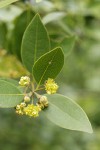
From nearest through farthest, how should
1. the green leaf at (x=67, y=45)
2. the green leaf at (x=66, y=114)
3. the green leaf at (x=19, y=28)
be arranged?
the green leaf at (x=66, y=114) < the green leaf at (x=67, y=45) < the green leaf at (x=19, y=28)

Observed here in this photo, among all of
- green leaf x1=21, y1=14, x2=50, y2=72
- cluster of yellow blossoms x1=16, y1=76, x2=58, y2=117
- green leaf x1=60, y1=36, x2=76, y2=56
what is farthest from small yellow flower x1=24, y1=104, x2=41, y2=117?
green leaf x1=60, y1=36, x2=76, y2=56

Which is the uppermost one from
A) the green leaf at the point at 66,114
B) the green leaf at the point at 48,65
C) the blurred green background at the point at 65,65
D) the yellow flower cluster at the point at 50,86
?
the green leaf at the point at 48,65

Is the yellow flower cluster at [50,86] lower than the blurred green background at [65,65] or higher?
higher

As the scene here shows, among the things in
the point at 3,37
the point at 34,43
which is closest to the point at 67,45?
the point at 34,43

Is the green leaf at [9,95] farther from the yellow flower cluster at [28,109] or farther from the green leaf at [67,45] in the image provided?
the green leaf at [67,45]

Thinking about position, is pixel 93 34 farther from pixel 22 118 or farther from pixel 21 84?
pixel 21 84

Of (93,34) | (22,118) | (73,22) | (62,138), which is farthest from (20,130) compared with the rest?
(73,22)

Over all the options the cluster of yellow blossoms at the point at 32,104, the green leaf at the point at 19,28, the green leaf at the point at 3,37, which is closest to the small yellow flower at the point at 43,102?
the cluster of yellow blossoms at the point at 32,104

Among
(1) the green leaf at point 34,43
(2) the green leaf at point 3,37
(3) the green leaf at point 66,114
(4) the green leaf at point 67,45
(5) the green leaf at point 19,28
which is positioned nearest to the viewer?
(3) the green leaf at point 66,114
